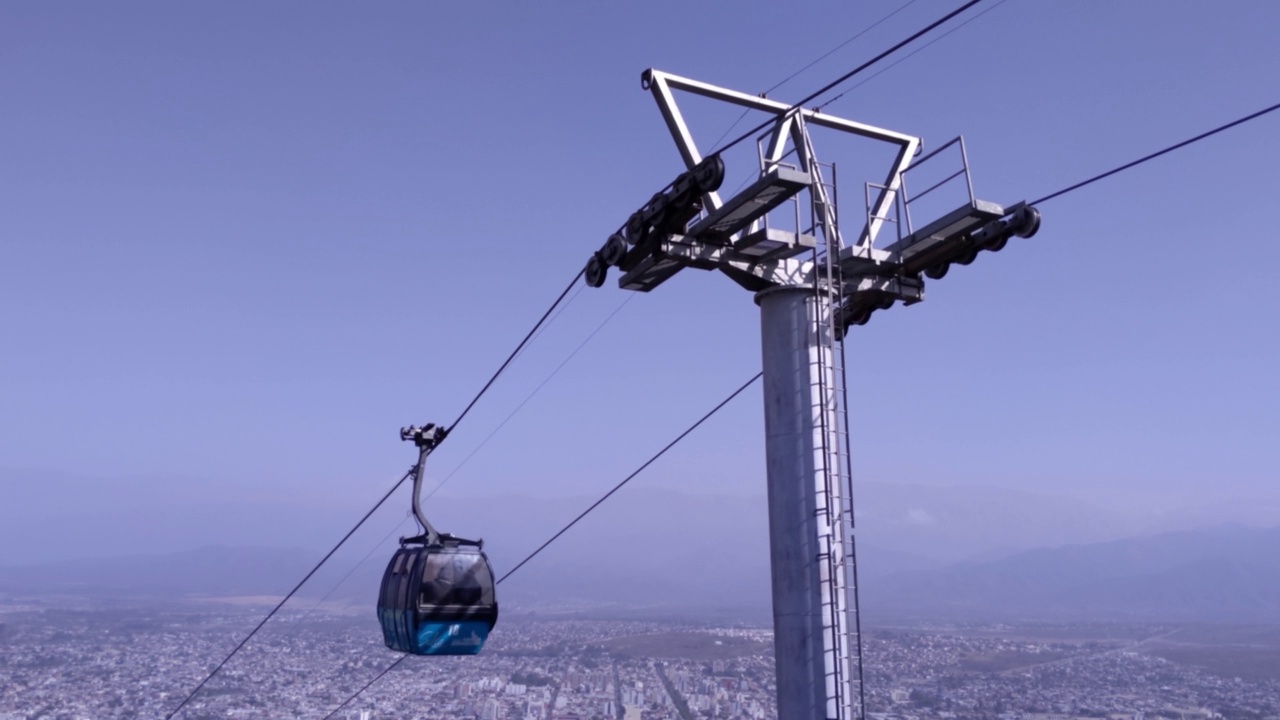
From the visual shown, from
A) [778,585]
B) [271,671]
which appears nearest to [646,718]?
[778,585]

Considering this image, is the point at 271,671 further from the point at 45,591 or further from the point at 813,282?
the point at 45,591

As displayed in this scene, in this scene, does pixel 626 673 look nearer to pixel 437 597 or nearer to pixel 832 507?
pixel 437 597

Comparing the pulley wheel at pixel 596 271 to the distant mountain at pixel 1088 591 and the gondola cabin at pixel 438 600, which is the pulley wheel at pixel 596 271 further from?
the distant mountain at pixel 1088 591

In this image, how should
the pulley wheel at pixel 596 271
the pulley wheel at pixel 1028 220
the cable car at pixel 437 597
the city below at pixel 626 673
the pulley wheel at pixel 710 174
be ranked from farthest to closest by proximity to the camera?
the city below at pixel 626 673 < the cable car at pixel 437 597 < the pulley wheel at pixel 596 271 < the pulley wheel at pixel 1028 220 < the pulley wheel at pixel 710 174

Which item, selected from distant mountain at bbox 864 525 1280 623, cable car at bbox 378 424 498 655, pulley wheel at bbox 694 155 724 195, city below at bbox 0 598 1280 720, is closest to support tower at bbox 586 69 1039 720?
pulley wheel at bbox 694 155 724 195

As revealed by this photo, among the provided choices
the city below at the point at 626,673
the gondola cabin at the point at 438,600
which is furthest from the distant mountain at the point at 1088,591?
the gondola cabin at the point at 438,600
